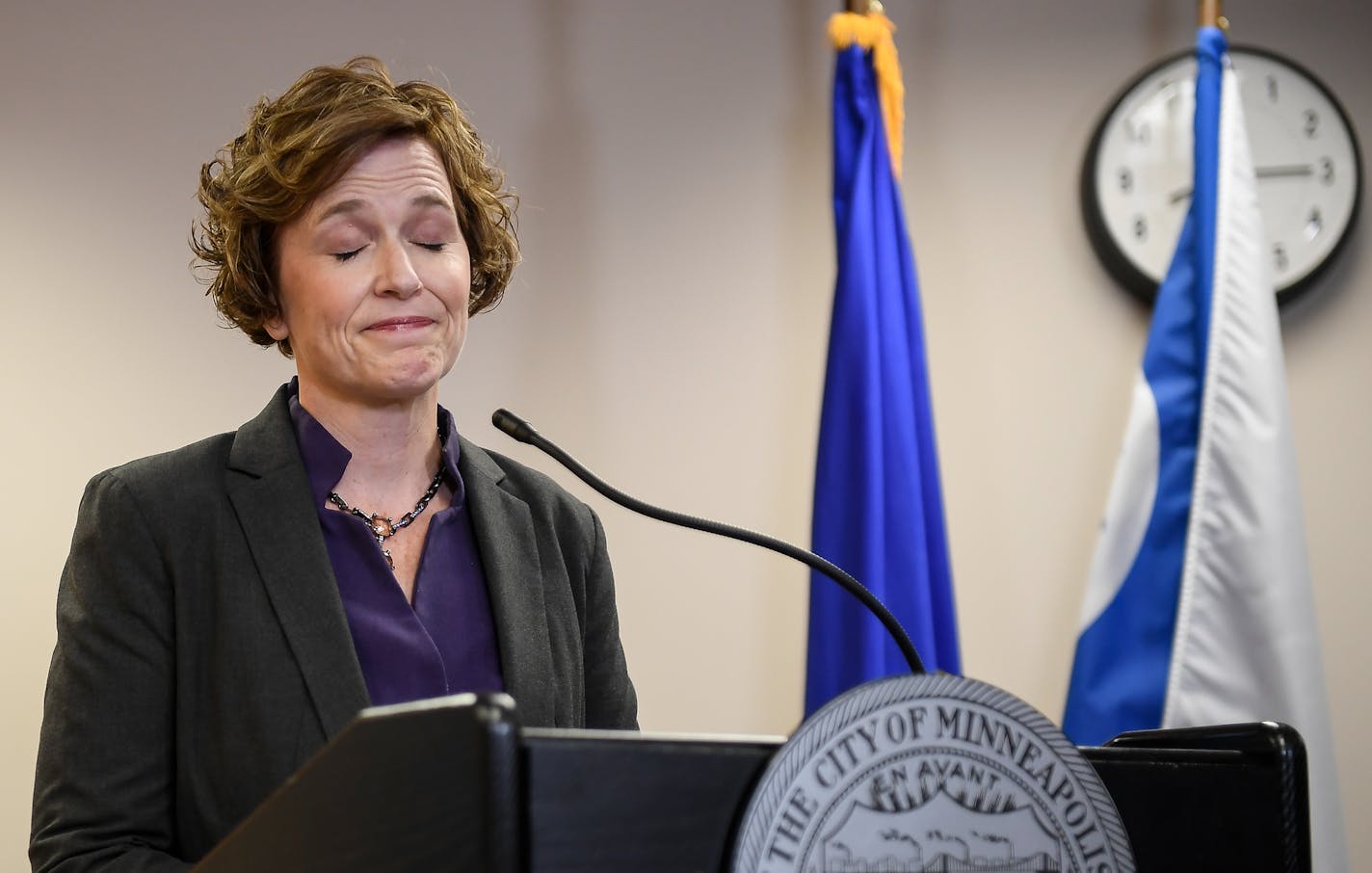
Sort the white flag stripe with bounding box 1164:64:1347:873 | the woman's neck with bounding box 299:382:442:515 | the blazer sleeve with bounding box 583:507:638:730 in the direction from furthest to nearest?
the white flag stripe with bounding box 1164:64:1347:873
the blazer sleeve with bounding box 583:507:638:730
the woman's neck with bounding box 299:382:442:515

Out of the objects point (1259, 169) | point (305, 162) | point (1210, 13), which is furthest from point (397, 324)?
point (1259, 169)

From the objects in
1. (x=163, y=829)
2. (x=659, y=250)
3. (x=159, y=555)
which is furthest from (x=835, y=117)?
(x=163, y=829)

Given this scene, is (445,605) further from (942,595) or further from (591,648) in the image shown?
(942,595)

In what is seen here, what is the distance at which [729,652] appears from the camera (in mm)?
2916

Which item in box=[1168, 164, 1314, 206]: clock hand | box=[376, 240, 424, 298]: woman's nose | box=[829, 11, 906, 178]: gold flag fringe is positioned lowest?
box=[376, 240, 424, 298]: woman's nose

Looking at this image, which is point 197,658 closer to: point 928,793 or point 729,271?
point 928,793

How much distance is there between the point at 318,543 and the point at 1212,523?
175 centimetres

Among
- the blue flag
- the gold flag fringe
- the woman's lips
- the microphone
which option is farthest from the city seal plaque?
the gold flag fringe

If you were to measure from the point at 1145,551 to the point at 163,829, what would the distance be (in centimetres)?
189

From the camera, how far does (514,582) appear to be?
1.50 metres

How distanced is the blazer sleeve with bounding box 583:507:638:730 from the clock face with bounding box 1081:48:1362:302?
65.1 inches

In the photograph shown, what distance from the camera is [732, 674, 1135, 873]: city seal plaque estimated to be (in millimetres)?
647

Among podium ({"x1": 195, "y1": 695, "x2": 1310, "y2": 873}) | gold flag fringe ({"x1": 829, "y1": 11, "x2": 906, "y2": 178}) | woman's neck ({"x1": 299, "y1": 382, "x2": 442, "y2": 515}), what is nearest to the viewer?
podium ({"x1": 195, "y1": 695, "x2": 1310, "y2": 873})

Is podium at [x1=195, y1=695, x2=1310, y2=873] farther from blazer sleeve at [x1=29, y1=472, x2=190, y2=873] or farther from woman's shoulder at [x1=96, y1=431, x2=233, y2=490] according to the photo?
woman's shoulder at [x1=96, y1=431, x2=233, y2=490]
